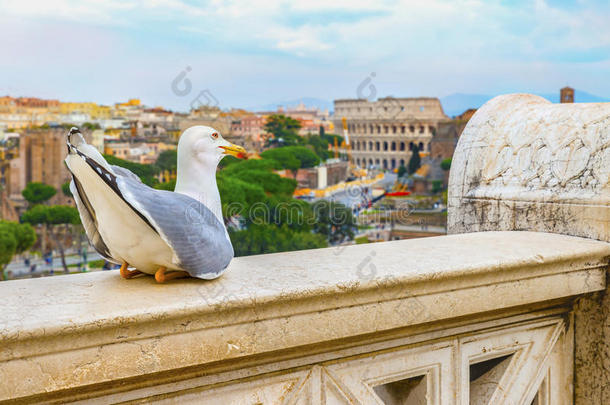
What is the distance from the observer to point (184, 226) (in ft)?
3.67

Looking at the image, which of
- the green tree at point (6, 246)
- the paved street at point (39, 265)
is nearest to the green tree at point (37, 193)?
the paved street at point (39, 265)

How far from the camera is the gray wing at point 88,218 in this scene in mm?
1138

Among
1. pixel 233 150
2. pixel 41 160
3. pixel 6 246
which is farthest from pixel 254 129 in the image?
pixel 233 150

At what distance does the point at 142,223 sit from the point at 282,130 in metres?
42.5

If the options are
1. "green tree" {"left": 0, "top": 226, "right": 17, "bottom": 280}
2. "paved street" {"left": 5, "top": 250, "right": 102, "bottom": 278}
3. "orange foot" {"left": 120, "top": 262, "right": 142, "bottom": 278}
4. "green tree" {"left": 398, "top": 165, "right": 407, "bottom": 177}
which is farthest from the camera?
"green tree" {"left": 398, "top": 165, "right": 407, "bottom": 177}

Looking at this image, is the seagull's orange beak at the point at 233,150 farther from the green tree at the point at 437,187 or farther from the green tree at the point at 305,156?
the green tree at the point at 305,156

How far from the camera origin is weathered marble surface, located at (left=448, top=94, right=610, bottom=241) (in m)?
1.56

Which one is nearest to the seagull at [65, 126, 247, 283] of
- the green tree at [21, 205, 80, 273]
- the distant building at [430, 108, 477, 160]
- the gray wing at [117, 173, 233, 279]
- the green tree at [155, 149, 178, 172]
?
the gray wing at [117, 173, 233, 279]

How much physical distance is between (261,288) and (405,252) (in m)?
0.42

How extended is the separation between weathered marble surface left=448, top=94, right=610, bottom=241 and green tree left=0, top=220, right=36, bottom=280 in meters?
27.6

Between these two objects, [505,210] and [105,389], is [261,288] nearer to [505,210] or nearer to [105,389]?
[105,389]

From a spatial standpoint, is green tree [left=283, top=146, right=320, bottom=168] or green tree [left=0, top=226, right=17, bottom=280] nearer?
green tree [left=0, top=226, right=17, bottom=280]

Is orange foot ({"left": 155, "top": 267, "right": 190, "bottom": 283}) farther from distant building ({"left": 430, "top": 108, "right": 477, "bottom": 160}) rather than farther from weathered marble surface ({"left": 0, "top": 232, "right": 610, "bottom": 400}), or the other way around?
distant building ({"left": 430, "top": 108, "right": 477, "bottom": 160})

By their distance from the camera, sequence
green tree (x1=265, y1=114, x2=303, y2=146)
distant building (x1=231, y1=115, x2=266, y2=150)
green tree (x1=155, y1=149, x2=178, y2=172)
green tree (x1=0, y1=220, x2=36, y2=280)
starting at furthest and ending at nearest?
green tree (x1=265, y1=114, x2=303, y2=146)
distant building (x1=231, y1=115, x2=266, y2=150)
green tree (x1=0, y1=220, x2=36, y2=280)
green tree (x1=155, y1=149, x2=178, y2=172)
